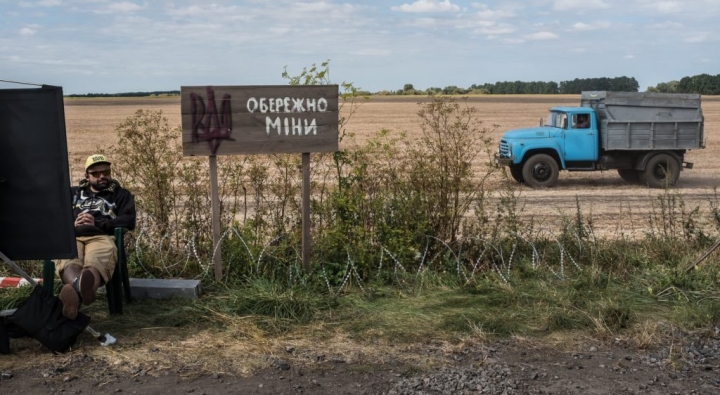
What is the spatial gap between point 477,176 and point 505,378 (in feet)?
45.3

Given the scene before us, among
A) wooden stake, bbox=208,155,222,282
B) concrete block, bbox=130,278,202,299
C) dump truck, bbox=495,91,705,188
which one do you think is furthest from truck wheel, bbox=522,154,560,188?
concrete block, bbox=130,278,202,299

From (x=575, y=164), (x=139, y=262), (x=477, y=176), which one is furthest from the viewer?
(x=477, y=176)

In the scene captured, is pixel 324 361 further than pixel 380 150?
No

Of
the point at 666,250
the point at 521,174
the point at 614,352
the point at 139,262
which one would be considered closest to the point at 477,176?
the point at 521,174

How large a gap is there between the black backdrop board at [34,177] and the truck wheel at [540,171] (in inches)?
487

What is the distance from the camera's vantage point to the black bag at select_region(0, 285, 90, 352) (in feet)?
17.8

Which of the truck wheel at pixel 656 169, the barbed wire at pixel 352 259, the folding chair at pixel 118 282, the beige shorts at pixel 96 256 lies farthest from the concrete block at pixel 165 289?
the truck wheel at pixel 656 169

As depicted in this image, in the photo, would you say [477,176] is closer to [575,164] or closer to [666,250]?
[575,164]

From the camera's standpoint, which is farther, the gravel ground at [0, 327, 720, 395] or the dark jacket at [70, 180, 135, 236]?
the dark jacket at [70, 180, 135, 236]

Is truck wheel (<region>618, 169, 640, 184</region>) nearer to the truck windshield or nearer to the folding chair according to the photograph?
the truck windshield

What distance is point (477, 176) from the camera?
18438mm

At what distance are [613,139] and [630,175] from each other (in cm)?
153

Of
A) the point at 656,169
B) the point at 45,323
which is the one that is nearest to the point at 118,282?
the point at 45,323

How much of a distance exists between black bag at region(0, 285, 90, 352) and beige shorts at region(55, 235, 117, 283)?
2.05 ft
